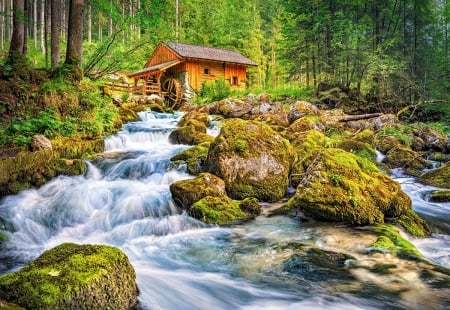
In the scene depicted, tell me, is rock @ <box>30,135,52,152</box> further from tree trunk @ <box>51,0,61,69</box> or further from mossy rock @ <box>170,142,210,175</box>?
tree trunk @ <box>51,0,61,69</box>

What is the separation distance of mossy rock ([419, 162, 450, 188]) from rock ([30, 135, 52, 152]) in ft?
30.8

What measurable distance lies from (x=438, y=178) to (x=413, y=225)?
4.13 metres

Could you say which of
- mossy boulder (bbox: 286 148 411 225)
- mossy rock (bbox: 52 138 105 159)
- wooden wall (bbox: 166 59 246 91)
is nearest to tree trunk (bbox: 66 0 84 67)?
mossy rock (bbox: 52 138 105 159)

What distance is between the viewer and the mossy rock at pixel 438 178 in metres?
9.05

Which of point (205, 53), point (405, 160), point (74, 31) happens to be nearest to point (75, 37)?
point (74, 31)

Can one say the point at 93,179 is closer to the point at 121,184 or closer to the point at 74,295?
Result: the point at 121,184

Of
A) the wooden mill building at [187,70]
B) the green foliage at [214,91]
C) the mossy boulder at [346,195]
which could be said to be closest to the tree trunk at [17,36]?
the mossy boulder at [346,195]

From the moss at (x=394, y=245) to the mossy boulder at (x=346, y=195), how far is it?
578 millimetres

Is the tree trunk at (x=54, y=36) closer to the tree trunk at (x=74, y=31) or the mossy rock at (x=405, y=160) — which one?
the tree trunk at (x=74, y=31)

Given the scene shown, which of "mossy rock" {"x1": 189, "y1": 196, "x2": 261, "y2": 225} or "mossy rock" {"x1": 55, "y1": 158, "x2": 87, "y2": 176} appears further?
"mossy rock" {"x1": 55, "y1": 158, "x2": 87, "y2": 176}

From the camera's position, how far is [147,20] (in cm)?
972

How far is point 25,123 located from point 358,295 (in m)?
7.99

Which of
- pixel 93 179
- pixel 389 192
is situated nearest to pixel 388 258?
pixel 389 192

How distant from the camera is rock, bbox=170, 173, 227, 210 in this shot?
663cm
